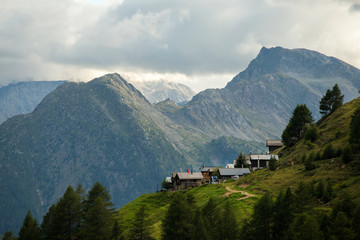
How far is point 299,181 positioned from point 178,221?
32.8 m

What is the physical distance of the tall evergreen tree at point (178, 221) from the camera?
65312mm

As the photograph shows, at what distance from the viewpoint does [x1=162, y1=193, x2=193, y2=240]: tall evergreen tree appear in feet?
214

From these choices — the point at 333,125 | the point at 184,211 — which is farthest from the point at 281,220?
the point at 333,125

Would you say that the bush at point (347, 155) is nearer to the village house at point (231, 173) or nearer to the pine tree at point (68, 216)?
the village house at point (231, 173)

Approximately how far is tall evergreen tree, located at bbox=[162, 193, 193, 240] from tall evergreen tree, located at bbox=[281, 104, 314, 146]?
81.9 m

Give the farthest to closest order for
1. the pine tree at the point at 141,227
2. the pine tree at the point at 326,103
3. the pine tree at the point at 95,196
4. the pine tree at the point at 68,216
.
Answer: the pine tree at the point at 326,103 → the pine tree at the point at 95,196 → the pine tree at the point at 68,216 → the pine tree at the point at 141,227

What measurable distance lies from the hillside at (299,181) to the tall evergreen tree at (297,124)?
36.6 ft

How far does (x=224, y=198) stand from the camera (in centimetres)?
8956

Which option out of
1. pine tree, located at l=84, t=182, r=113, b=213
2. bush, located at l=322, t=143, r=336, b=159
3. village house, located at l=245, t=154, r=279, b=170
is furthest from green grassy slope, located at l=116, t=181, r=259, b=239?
village house, located at l=245, t=154, r=279, b=170

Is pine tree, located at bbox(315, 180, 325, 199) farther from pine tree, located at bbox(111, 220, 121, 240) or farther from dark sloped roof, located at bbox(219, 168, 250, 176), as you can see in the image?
dark sloped roof, located at bbox(219, 168, 250, 176)

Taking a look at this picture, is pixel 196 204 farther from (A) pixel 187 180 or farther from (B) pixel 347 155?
(A) pixel 187 180

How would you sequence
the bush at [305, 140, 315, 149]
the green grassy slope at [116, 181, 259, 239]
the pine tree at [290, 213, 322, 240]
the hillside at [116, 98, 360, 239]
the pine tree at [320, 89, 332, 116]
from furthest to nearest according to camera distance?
the pine tree at [320, 89, 332, 116] → the bush at [305, 140, 315, 149] → the green grassy slope at [116, 181, 259, 239] → the hillside at [116, 98, 360, 239] → the pine tree at [290, 213, 322, 240]

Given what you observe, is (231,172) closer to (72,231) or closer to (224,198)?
(224,198)

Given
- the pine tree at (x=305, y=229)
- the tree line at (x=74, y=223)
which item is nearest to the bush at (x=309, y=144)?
the pine tree at (x=305, y=229)
